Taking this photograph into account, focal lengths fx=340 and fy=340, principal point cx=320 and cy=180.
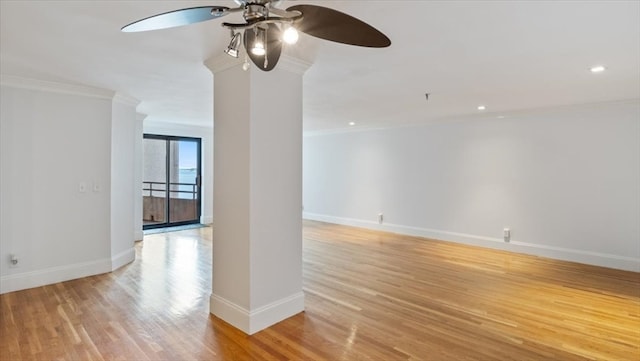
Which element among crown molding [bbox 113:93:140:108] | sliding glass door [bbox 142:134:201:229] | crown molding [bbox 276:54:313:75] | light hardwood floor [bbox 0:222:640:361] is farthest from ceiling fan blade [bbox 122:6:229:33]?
sliding glass door [bbox 142:134:201:229]

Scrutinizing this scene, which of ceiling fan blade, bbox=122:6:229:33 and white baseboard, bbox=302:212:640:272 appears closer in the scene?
ceiling fan blade, bbox=122:6:229:33

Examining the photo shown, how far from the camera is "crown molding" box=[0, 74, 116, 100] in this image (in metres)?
3.53

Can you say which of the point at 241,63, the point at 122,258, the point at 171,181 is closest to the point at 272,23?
the point at 241,63

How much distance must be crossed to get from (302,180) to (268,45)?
92.0 inches

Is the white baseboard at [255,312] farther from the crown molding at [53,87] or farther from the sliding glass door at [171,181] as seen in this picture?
the sliding glass door at [171,181]

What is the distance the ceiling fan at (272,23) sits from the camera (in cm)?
129

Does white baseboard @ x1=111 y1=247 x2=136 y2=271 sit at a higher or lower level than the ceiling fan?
lower

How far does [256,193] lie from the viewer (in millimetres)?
2736

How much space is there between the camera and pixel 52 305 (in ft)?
10.7

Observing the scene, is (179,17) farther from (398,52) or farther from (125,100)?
(125,100)

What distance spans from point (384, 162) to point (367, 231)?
59.5 inches

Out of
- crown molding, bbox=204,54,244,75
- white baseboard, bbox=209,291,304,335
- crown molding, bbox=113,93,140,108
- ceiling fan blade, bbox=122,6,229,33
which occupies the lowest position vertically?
white baseboard, bbox=209,291,304,335

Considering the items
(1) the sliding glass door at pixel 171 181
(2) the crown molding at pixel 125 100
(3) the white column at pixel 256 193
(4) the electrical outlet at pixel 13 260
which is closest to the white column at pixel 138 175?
(1) the sliding glass door at pixel 171 181

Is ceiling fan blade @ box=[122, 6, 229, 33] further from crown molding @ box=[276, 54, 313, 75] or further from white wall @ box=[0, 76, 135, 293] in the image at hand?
white wall @ box=[0, 76, 135, 293]
